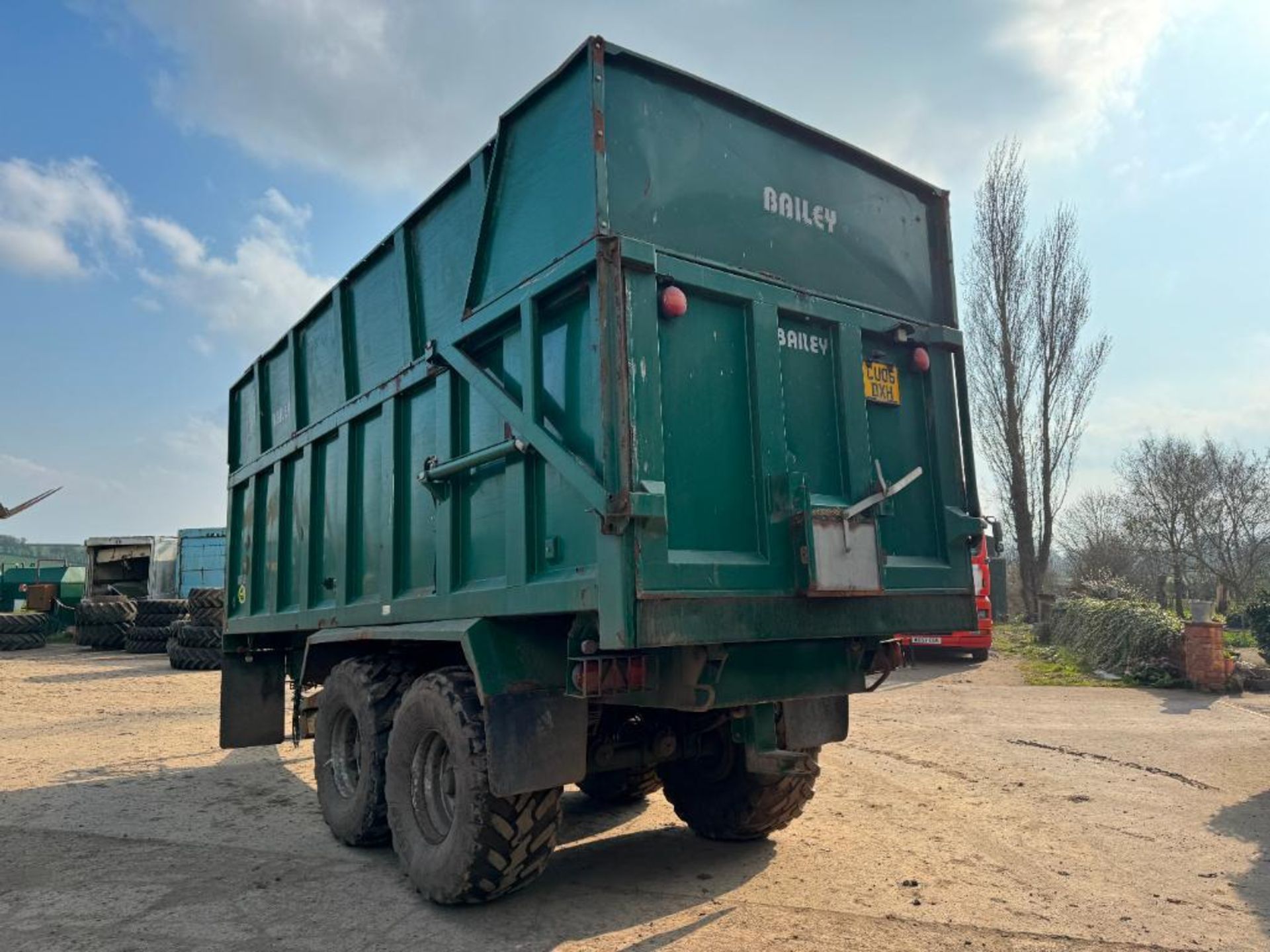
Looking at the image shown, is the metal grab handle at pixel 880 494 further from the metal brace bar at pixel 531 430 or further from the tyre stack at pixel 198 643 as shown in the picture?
the tyre stack at pixel 198 643

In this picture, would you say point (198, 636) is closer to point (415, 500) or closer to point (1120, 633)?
point (415, 500)

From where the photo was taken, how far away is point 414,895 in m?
4.21

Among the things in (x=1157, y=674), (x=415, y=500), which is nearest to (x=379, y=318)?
(x=415, y=500)

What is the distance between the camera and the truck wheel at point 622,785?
582cm

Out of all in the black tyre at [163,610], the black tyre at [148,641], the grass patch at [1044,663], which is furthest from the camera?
the black tyre at [163,610]

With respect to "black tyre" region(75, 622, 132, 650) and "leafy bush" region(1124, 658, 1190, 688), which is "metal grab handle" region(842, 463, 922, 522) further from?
"black tyre" region(75, 622, 132, 650)

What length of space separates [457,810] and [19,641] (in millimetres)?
22101

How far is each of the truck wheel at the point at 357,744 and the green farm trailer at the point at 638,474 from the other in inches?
0.8

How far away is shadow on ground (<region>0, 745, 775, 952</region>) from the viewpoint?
3713 millimetres

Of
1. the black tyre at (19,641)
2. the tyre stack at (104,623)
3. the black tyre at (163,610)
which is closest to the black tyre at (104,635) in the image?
the tyre stack at (104,623)

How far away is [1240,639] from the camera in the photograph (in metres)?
18.1

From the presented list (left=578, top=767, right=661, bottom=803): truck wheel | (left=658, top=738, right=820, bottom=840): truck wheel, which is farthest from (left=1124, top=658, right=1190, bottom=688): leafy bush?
(left=658, top=738, right=820, bottom=840): truck wheel

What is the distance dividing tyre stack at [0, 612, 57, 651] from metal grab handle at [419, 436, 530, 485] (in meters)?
21.4

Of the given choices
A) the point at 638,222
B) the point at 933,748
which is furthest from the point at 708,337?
the point at 933,748
